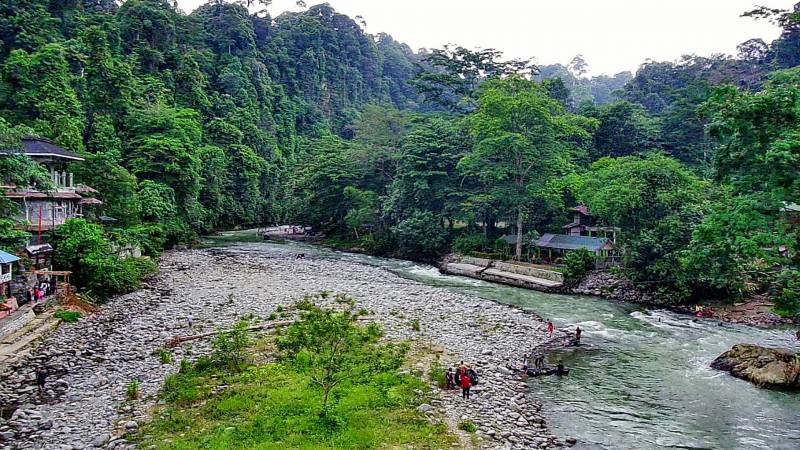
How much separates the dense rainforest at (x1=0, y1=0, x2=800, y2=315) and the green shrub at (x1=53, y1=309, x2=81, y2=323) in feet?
13.4

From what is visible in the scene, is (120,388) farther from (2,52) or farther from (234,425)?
(2,52)

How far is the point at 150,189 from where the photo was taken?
48.7 metres

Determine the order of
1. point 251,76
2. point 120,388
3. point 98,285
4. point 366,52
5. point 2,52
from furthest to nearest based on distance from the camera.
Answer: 1. point 366,52
2. point 251,76
3. point 2,52
4. point 98,285
5. point 120,388

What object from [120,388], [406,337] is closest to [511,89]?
[406,337]

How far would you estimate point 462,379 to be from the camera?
17.5m

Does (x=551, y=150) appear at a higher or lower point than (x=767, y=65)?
lower

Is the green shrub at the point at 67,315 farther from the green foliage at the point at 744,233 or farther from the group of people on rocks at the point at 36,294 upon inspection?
the green foliage at the point at 744,233

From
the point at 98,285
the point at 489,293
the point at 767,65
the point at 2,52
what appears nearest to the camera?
the point at 98,285

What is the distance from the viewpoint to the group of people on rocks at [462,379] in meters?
A: 17.2

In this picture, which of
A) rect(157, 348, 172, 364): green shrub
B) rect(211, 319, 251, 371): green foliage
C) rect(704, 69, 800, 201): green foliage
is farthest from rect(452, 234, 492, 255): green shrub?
rect(157, 348, 172, 364): green shrub

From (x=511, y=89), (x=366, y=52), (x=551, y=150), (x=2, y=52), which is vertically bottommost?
(x=551, y=150)

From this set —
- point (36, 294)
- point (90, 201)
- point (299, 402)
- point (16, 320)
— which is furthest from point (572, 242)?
point (16, 320)

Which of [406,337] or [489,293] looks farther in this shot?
[489,293]

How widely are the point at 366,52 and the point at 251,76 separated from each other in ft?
143
